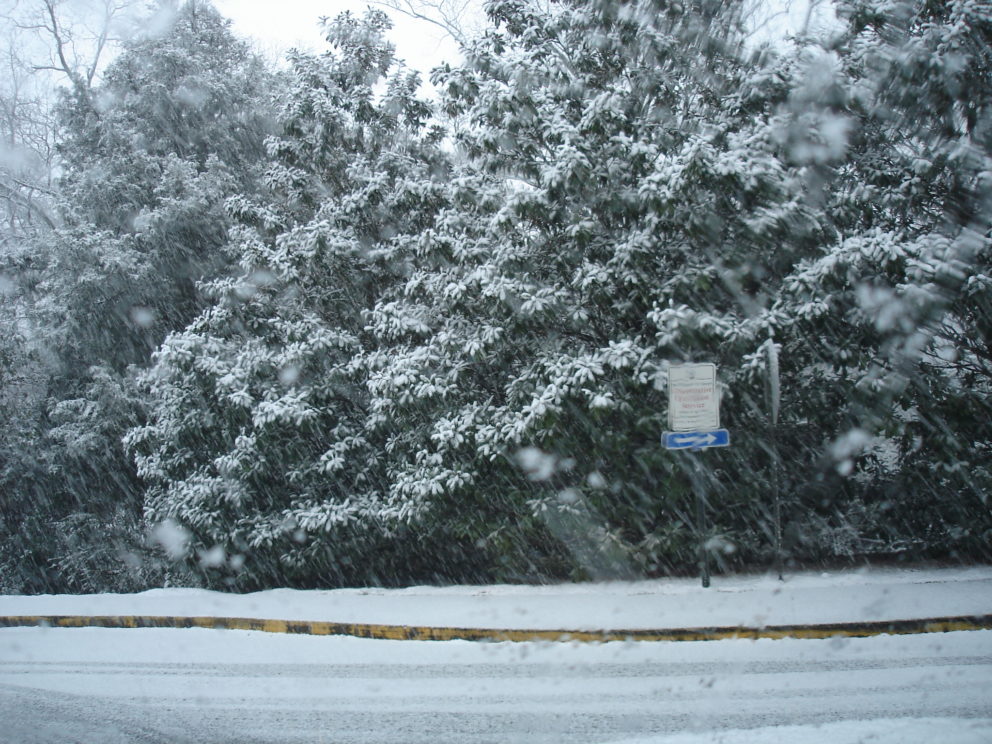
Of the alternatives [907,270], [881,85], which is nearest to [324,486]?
[907,270]

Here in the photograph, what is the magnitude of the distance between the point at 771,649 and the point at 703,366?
2.63 m

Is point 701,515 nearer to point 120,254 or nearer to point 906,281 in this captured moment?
point 906,281

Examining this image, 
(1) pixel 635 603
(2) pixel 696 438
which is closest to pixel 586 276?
(2) pixel 696 438

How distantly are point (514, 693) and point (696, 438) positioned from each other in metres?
3.14

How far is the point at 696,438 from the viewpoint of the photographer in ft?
23.8

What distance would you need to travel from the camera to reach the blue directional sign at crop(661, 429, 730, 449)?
7.21 meters

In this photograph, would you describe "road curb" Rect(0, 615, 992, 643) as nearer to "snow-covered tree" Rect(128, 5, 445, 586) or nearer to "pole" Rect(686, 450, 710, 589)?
"pole" Rect(686, 450, 710, 589)

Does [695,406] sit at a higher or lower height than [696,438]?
higher

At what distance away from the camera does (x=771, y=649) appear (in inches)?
229

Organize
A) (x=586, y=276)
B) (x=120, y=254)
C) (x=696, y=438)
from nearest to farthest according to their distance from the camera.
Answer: (x=696, y=438)
(x=586, y=276)
(x=120, y=254)

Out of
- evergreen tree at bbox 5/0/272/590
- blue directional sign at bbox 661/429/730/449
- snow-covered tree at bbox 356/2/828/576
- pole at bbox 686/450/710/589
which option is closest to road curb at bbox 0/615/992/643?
pole at bbox 686/450/710/589

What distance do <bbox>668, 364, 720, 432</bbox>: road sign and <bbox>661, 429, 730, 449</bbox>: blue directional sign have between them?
4 cm

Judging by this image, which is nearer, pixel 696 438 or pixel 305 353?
pixel 696 438

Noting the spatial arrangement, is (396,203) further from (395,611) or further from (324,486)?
(395,611)
